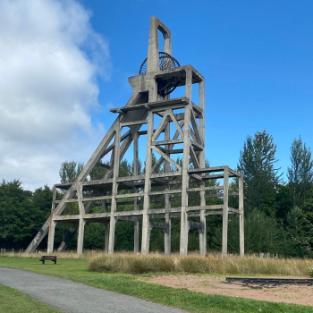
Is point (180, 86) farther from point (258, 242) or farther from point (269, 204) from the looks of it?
point (269, 204)

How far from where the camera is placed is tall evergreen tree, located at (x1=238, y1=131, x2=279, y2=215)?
6675 centimetres

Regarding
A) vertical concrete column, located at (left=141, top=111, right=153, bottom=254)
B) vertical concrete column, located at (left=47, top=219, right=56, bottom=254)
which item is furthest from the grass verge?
vertical concrete column, located at (left=47, top=219, right=56, bottom=254)

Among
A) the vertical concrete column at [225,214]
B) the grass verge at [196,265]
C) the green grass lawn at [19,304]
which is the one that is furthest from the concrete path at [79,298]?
the vertical concrete column at [225,214]

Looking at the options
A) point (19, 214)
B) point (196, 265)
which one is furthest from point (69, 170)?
point (196, 265)

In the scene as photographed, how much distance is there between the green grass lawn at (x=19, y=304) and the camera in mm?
10875

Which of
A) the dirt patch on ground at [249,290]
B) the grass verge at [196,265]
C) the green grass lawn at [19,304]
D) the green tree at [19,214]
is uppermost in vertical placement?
the green tree at [19,214]

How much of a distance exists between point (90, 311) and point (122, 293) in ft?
12.0

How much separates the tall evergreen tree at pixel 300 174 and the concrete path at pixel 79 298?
54.5 meters

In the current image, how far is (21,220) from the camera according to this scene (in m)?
60.7

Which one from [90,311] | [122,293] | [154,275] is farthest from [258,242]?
[90,311]

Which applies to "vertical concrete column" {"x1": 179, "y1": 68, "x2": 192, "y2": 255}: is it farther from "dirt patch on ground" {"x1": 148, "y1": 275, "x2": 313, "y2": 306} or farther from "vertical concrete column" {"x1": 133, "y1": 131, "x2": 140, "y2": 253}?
"dirt patch on ground" {"x1": 148, "y1": 275, "x2": 313, "y2": 306}

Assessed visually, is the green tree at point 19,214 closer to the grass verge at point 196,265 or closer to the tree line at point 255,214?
the tree line at point 255,214

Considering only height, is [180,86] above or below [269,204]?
above

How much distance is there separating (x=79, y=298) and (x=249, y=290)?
226 inches
